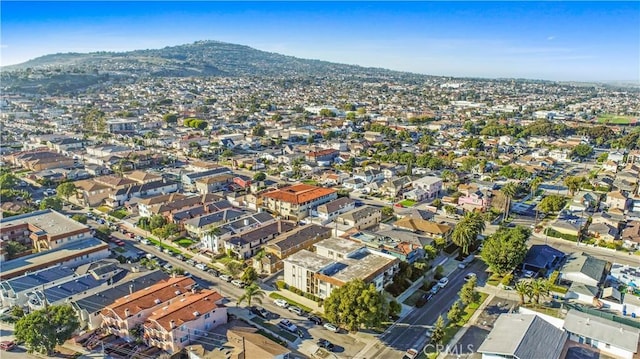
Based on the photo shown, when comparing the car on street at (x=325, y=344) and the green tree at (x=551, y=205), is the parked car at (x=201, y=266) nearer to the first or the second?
the car on street at (x=325, y=344)

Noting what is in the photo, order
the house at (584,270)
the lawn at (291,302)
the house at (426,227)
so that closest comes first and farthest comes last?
the lawn at (291,302) < the house at (584,270) < the house at (426,227)

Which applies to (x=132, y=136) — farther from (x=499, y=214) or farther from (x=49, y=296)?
(x=499, y=214)

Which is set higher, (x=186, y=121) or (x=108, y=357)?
(x=186, y=121)

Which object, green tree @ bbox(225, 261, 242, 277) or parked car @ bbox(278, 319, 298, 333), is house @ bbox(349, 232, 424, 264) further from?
parked car @ bbox(278, 319, 298, 333)

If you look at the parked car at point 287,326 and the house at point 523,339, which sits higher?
the house at point 523,339

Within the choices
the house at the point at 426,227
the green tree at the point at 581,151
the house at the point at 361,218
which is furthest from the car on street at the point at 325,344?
the green tree at the point at 581,151

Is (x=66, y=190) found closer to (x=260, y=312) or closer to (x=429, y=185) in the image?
(x=260, y=312)

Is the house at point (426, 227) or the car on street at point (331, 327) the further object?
the house at point (426, 227)

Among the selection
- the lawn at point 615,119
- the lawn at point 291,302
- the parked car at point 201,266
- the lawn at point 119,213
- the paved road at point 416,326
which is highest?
the lawn at point 615,119

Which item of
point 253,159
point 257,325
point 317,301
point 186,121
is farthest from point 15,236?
point 186,121
